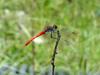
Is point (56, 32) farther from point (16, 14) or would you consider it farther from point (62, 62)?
point (16, 14)

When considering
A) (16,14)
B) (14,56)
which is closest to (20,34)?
(16,14)

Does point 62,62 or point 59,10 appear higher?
point 59,10

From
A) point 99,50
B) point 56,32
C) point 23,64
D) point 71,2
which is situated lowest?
point 56,32

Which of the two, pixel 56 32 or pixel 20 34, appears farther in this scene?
pixel 20 34

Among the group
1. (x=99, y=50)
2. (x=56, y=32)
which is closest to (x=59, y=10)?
(x=99, y=50)

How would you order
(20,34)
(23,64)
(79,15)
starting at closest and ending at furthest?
(23,64), (20,34), (79,15)

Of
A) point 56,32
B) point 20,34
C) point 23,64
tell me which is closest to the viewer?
point 56,32
